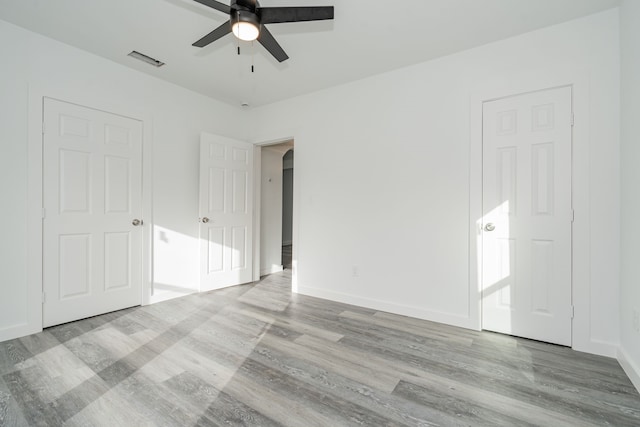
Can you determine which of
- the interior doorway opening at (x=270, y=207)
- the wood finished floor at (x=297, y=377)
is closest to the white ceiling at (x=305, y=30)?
the interior doorway opening at (x=270, y=207)

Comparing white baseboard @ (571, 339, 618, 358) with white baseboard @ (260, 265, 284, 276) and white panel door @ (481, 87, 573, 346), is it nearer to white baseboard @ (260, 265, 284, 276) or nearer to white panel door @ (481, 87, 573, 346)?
white panel door @ (481, 87, 573, 346)

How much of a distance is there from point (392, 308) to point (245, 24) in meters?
2.96

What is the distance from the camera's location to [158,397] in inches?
66.1

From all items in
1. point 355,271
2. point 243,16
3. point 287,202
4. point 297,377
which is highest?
point 243,16

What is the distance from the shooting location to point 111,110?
10.0ft

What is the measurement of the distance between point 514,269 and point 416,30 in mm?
2341

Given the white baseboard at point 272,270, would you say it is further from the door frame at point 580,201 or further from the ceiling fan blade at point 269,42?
the door frame at point 580,201

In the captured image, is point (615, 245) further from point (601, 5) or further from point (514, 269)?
point (601, 5)

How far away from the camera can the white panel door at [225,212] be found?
3834 mm

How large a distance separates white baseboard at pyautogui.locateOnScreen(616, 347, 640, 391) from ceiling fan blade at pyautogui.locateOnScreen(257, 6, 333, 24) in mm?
3018

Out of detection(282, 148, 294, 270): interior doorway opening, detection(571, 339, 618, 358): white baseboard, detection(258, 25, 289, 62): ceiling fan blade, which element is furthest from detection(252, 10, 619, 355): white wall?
detection(282, 148, 294, 270): interior doorway opening

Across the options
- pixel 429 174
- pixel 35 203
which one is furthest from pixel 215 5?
pixel 35 203

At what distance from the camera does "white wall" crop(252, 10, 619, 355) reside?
2229mm

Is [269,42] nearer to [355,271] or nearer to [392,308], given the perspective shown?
[355,271]
